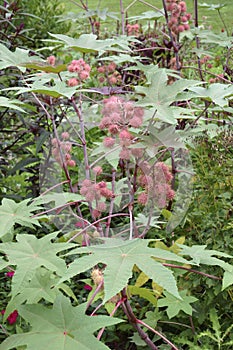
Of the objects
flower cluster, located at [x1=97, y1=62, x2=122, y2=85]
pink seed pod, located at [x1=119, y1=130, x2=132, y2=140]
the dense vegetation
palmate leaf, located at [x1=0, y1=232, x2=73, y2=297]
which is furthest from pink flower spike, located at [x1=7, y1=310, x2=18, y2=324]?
flower cluster, located at [x1=97, y1=62, x2=122, y2=85]

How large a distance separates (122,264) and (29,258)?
Result: 0.29 metres

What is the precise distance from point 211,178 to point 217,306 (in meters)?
0.54

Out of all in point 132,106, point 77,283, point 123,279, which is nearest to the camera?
point 123,279

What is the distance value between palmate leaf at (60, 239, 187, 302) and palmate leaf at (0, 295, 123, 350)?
0.13 m

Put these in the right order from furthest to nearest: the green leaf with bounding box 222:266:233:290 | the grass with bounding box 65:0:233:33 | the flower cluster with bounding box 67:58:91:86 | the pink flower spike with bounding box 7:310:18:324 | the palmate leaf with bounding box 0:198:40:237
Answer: the grass with bounding box 65:0:233:33
the pink flower spike with bounding box 7:310:18:324
the flower cluster with bounding box 67:58:91:86
the green leaf with bounding box 222:266:233:290
the palmate leaf with bounding box 0:198:40:237

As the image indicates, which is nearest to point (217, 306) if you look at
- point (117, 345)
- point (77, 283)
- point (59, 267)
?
point (117, 345)

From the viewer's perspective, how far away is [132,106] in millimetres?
1696

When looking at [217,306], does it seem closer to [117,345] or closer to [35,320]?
[117,345]

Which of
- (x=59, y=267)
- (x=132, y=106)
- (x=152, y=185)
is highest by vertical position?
(x=132, y=106)

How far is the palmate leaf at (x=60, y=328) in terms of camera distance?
1456 mm

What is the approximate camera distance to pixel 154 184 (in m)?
1.74

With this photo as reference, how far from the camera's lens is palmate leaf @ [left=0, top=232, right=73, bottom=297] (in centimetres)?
154

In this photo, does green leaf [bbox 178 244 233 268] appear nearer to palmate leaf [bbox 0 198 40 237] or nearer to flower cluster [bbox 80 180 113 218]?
flower cluster [bbox 80 180 113 218]

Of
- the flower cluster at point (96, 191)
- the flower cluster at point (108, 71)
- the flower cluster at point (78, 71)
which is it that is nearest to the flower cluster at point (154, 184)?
the flower cluster at point (96, 191)
